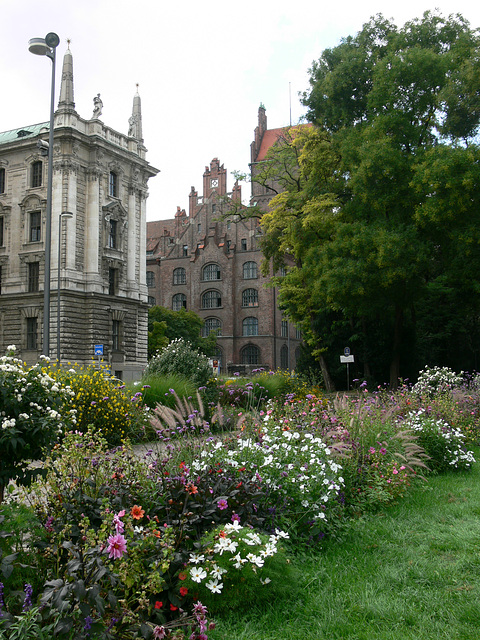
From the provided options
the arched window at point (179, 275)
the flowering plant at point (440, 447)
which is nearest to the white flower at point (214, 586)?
the flowering plant at point (440, 447)

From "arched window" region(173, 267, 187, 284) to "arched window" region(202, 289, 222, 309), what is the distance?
4.12 metres

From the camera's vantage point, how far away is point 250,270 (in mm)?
67625

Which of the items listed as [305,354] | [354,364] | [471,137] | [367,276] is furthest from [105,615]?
[305,354]

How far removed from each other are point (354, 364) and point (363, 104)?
45.3 ft

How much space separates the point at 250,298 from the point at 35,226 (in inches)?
1278

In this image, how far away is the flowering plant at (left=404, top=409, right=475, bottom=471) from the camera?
8.38 meters

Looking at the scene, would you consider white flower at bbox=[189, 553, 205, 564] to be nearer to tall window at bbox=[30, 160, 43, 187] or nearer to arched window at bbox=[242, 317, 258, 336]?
tall window at bbox=[30, 160, 43, 187]

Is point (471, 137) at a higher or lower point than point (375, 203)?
higher

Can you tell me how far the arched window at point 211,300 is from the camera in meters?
68.6

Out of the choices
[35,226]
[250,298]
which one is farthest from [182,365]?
[250,298]

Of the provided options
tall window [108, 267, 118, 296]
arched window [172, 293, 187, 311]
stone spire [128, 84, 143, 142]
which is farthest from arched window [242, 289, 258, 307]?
tall window [108, 267, 118, 296]

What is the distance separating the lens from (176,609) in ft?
10.6

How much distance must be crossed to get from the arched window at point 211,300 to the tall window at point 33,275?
105 ft

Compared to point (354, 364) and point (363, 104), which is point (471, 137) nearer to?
point (363, 104)
